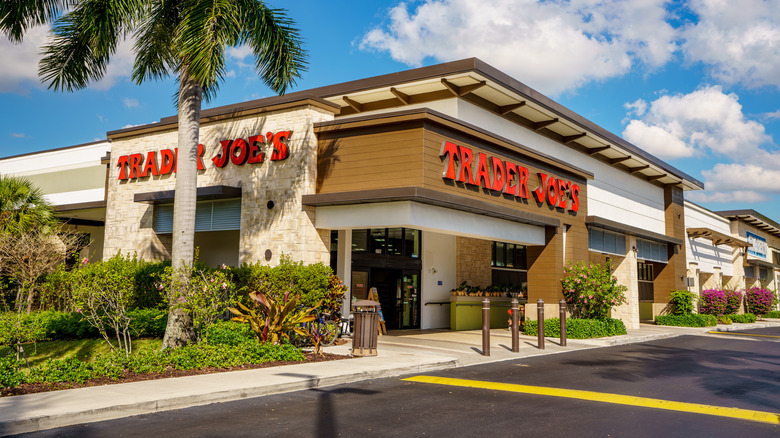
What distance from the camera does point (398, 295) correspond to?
2195 cm

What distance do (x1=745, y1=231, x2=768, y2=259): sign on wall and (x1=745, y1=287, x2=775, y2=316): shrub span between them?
5.52m

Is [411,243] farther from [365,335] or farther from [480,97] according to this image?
[365,335]

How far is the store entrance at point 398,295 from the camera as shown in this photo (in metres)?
21.5

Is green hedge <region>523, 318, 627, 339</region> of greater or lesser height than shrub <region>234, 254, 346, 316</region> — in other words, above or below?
below

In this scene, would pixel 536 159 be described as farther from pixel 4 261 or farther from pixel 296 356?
pixel 4 261

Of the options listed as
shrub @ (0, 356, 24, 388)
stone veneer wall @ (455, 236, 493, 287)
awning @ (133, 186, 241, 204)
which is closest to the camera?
shrub @ (0, 356, 24, 388)

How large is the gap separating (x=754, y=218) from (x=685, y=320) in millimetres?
19775

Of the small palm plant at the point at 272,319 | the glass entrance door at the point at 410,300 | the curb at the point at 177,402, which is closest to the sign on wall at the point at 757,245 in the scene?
the glass entrance door at the point at 410,300

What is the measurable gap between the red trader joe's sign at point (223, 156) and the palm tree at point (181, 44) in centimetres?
253

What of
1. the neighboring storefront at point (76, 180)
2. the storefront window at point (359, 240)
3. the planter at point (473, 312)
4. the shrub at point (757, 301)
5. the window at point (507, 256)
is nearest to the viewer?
the storefront window at point (359, 240)

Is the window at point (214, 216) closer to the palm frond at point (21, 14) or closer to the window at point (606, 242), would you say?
the palm frond at point (21, 14)

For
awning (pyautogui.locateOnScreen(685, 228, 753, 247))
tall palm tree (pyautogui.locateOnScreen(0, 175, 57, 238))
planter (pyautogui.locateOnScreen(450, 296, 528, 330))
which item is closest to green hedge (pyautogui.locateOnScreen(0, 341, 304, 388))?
tall palm tree (pyautogui.locateOnScreen(0, 175, 57, 238))

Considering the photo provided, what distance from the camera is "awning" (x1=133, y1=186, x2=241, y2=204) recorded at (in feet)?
58.0

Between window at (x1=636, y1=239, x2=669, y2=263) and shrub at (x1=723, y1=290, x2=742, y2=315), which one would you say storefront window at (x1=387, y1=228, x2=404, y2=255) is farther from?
shrub at (x1=723, y1=290, x2=742, y2=315)
